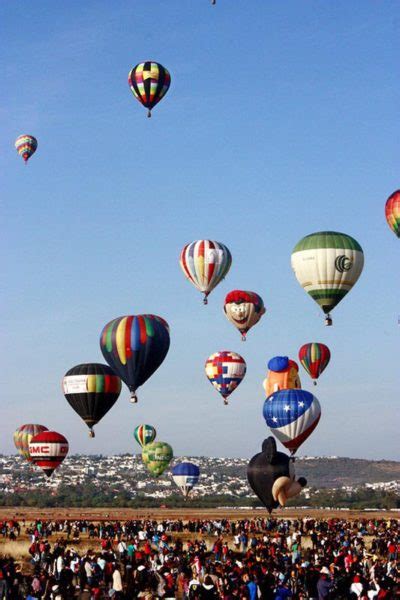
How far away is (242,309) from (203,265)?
5.51 meters

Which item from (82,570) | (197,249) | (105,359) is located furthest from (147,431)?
(82,570)

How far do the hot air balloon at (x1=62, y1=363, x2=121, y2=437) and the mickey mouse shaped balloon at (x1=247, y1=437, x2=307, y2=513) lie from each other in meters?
9.29

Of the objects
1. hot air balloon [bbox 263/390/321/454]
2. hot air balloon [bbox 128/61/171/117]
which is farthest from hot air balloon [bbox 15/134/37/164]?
hot air balloon [bbox 263/390/321/454]

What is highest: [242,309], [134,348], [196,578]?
[242,309]

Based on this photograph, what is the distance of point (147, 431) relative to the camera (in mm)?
76188

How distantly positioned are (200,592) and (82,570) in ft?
14.1

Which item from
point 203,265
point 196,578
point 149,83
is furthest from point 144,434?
point 196,578

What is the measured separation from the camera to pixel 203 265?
1934 inches

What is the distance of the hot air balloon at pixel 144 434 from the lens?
7544 cm

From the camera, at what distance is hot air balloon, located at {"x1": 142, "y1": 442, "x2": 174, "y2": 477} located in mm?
71188

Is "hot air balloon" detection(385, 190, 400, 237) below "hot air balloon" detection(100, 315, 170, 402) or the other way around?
the other way around

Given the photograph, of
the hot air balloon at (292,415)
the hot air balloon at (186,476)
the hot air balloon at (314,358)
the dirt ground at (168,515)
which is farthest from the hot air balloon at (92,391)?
the dirt ground at (168,515)

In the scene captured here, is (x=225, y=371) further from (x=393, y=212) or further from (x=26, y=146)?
(x=26, y=146)

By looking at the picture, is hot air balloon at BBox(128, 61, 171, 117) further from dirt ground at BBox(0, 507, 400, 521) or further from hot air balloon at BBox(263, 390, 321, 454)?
dirt ground at BBox(0, 507, 400, 521)
